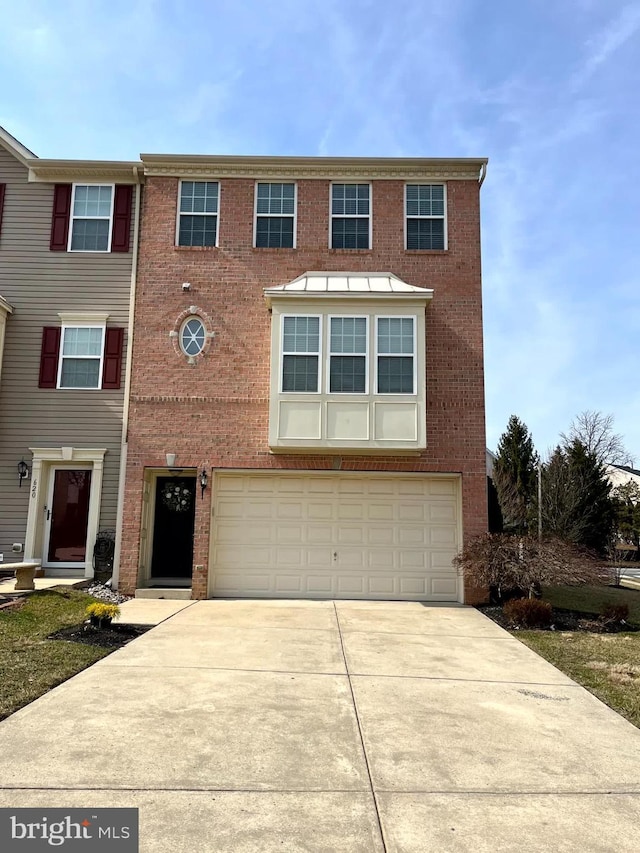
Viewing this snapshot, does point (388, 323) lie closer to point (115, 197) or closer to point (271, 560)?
point (271, 560)

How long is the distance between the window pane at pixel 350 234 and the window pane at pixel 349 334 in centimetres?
200

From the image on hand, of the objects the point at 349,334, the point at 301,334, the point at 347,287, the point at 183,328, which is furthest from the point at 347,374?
the point at 183,328

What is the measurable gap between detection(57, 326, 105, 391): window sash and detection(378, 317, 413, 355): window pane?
5682 millimetres

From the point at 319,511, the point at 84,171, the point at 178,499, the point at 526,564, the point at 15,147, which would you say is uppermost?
the point at 15,147

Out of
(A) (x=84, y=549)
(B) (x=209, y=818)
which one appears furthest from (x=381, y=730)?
(A) (x=84, y=549)

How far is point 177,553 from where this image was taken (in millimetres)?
12430

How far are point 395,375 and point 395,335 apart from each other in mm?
773

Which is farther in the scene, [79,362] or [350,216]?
[350,216]

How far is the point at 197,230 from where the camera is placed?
1238 centimetres

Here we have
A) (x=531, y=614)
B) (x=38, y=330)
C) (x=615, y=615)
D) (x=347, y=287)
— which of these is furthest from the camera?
(x=38, y=330)

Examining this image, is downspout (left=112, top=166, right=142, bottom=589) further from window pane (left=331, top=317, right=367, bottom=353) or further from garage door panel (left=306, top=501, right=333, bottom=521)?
window pane (left=331, top=317, right=367, bottom=353)

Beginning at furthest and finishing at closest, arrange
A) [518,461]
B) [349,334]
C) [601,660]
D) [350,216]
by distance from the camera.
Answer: [518,461]
[350,216]
[349,334]
[601,660]

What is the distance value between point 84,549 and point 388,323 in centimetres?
746

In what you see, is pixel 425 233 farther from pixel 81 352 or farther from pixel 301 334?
pixel 81 352
